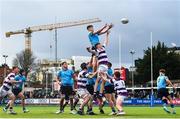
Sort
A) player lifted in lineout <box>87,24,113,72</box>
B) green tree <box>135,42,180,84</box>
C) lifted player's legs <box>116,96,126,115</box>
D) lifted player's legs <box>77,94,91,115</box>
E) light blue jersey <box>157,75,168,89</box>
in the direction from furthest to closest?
green tree <box>135,42,180,84</box>, light blue jersey <box>157,75,168,89</box>, lifted player's legs <box>77,94,91,115</box>, lifted player's legs <box>116,96,126,115</box>, player lifted in lineout <box>87,24,113,72</box>

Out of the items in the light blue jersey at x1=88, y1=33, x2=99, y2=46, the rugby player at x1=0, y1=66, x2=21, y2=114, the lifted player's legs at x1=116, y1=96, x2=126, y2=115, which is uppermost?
the light blue jersey at x1=88, y1=33, x2=99, y2=46

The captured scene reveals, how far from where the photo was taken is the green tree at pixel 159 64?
384 ft

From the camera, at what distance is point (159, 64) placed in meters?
117

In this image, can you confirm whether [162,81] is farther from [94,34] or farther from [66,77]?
[94,34]

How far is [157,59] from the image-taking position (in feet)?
390

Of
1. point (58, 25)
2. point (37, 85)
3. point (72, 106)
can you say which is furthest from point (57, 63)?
point (72, 106)

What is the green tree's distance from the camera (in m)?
117

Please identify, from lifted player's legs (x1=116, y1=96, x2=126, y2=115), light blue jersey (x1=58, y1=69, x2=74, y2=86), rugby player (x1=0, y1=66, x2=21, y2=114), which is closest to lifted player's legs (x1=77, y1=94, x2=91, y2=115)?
lifted player's legs (x1=116, y1=96, x2=126, y2=115)

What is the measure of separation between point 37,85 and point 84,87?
131 meters

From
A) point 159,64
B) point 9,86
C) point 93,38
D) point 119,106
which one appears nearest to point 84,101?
point 119,106

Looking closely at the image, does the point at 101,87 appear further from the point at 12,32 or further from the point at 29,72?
the point at 12,32

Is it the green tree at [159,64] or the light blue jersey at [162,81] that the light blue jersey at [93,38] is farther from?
the green tree at [159,64]

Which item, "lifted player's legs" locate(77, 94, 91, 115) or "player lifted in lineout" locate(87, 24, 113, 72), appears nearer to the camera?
"player lifted in lineout" locate(87, 24, 113, 72)

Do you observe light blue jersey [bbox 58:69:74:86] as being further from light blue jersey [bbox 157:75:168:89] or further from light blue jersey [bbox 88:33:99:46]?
light blue jersey [bbox 157:75:168:89]
